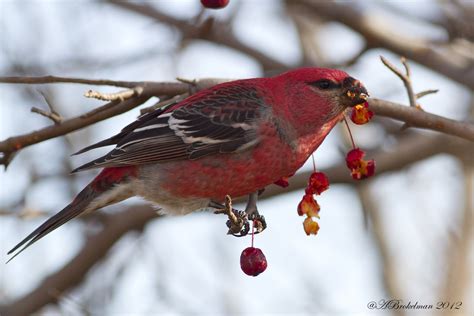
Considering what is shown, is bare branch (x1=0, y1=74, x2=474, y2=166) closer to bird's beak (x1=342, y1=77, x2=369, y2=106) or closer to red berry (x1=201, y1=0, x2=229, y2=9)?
bird's beak (x1=342, y1=77, x2=369, y2=106)

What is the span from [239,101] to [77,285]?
2.29 meters

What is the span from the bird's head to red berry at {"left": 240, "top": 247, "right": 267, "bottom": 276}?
0.83 meters

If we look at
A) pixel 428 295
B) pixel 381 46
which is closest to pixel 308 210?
pixel 381 46

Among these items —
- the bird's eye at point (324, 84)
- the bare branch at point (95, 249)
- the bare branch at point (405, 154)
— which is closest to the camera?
the bird's eye at point (324, 84)

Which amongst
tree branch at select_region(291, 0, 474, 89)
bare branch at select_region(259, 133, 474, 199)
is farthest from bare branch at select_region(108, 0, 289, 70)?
bare branch at select_region(259, 133, 474, 199)

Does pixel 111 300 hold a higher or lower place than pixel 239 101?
lower

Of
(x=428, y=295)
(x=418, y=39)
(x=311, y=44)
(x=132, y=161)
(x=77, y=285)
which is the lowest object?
(x=428, y=295)

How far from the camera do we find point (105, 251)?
5.85 meters

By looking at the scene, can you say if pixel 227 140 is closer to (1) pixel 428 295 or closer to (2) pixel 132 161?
(2) pixel 132 161

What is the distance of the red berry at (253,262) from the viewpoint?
369 cm

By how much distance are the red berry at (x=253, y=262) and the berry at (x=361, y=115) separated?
783mm

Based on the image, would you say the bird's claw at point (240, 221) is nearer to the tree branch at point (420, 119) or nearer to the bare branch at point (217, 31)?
the tree branch at point (420, 119)

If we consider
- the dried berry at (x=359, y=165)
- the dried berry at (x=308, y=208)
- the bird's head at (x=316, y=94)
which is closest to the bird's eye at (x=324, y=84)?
the bird's head at (x=316, y=94)

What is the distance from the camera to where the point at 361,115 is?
3854 millimetres
